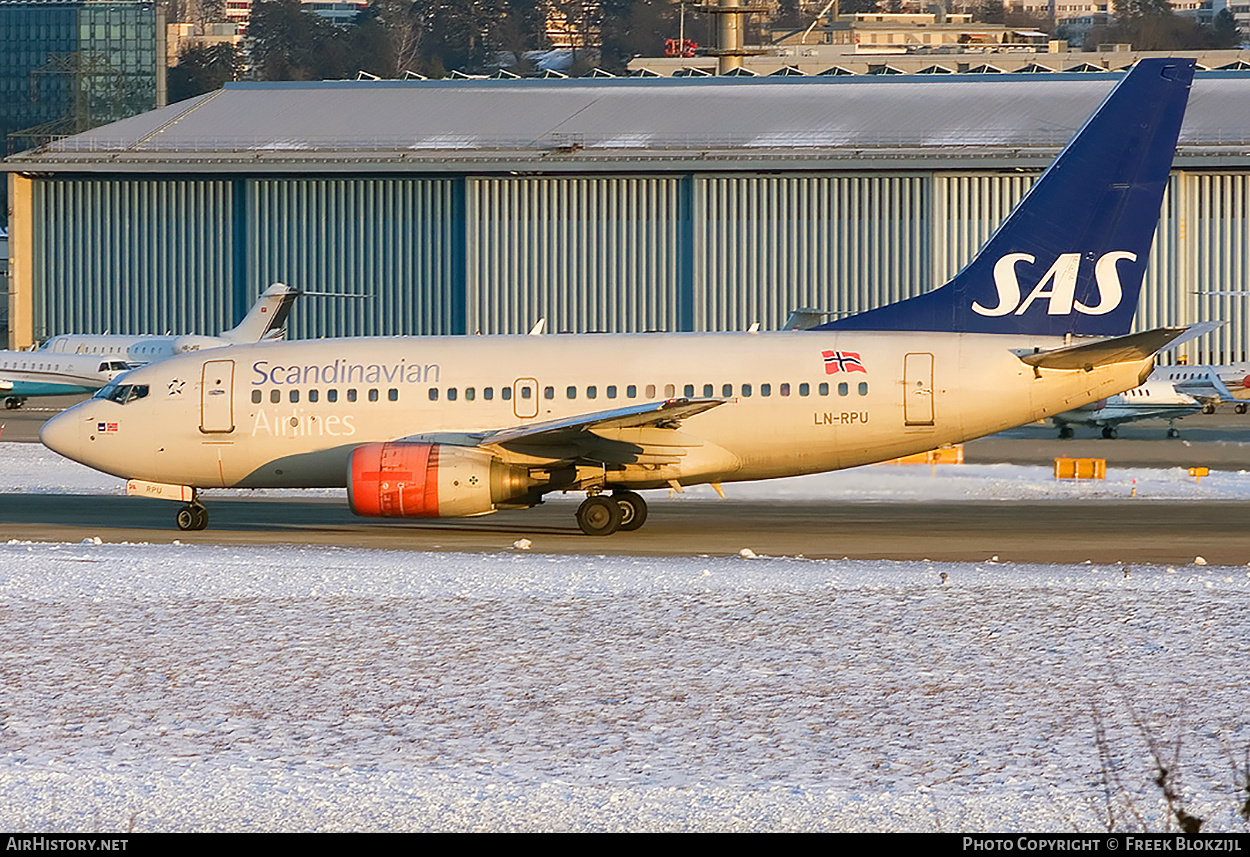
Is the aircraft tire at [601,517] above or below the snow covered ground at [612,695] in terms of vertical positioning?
below

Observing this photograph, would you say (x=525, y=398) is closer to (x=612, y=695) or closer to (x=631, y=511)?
(x=631, y=511)

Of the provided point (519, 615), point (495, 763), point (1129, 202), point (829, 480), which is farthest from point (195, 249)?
point (495, 763)

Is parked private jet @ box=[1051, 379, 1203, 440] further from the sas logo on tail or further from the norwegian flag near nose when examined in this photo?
the norwegian flag near nose

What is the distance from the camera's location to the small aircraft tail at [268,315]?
65250mm

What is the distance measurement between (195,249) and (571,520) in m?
46.6

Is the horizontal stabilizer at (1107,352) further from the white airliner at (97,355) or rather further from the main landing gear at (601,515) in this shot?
the white airliner at (97,355)

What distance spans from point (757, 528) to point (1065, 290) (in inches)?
233

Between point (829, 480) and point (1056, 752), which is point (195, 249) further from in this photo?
point (1056, 752)

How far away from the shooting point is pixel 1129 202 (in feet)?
89.2

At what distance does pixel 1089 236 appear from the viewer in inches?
1078

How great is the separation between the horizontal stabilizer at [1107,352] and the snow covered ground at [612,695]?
4.76 m

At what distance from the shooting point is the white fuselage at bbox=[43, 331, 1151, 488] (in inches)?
1050

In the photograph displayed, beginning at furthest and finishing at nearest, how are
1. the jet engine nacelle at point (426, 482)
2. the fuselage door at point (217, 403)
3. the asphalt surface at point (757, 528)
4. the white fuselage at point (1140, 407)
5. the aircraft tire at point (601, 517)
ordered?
the white fuselage at point (1140, 407) → the fuselage door at point (217, 403) → the aircraft tire at point (601, 517) → the jet engine nacelle at point (426, 482) → the asphalt surface at point (757, 528)

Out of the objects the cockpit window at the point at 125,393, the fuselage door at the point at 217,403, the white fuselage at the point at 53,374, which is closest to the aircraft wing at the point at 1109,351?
the fuselage door at the point at 217,403
